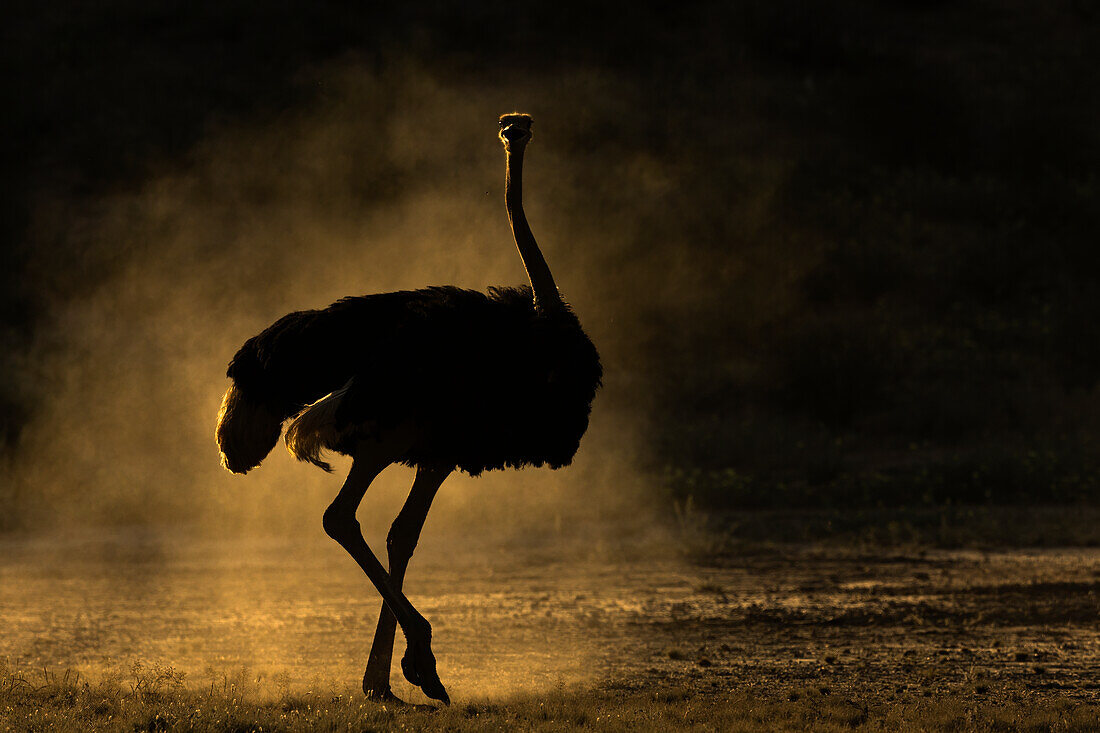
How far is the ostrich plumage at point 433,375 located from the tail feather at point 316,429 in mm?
22

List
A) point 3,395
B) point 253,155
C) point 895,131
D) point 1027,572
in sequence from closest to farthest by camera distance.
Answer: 1. point 1027,572
2. point 3,395
3. point 253,155
4. point 895,131

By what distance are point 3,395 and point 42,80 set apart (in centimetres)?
2325

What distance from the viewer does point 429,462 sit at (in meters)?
9.06

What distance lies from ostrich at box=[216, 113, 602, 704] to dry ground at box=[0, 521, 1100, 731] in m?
1.23

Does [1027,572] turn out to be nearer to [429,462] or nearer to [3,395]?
[429,462]

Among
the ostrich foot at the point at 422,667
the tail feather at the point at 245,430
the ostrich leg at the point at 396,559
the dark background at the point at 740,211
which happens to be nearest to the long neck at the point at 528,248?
the ostrich leg at the point at 396,559

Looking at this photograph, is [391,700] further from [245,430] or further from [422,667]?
[245,430]

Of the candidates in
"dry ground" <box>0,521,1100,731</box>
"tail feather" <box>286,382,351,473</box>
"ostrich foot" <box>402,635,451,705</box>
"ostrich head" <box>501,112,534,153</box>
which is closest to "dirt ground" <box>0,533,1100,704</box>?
"dry ground" <box>0,521,1100,731</box>

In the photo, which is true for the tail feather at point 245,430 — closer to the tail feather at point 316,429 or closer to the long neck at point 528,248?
the tail feather at point 316,429

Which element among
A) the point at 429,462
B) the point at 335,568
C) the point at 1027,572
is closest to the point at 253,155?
the point at 335,568

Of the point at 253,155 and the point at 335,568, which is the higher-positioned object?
the point at 253,155

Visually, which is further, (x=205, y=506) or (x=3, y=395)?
(x=3, y=395)

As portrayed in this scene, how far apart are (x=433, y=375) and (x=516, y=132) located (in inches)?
72.8

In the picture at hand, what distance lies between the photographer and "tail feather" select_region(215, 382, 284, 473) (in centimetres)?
907
